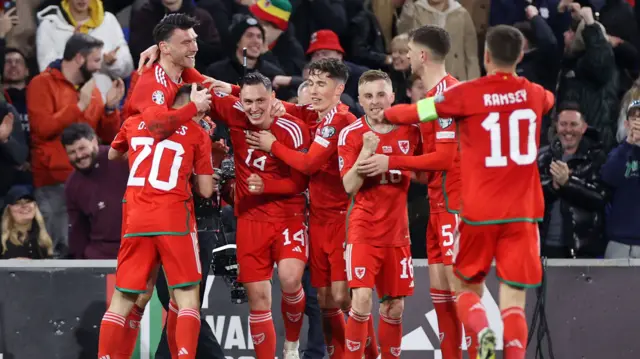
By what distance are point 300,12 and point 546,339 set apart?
4.78 meters

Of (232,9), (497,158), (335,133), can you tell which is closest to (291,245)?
(335,133)

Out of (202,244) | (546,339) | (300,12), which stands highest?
(300,12)

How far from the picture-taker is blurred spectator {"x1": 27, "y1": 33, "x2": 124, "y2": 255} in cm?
1164

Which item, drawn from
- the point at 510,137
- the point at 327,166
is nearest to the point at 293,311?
the point at 327,166

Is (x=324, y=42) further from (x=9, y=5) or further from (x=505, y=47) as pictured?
(x=505, y=47)

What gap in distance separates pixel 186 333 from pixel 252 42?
162 inches

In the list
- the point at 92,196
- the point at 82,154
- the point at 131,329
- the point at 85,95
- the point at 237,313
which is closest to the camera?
the point at 131,329

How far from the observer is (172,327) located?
926 centimetres

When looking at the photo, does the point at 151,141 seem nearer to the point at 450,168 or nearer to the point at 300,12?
the point at 450,168

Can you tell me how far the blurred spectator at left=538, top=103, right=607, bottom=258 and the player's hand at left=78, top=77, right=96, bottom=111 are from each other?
4.41 m

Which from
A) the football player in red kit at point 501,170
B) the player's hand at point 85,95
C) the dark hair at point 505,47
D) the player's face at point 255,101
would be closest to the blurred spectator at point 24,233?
the player's hand at point 85,95

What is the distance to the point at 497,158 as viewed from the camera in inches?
304

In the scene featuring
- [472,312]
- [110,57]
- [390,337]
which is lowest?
[390,337]

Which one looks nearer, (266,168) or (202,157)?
(202,157)
